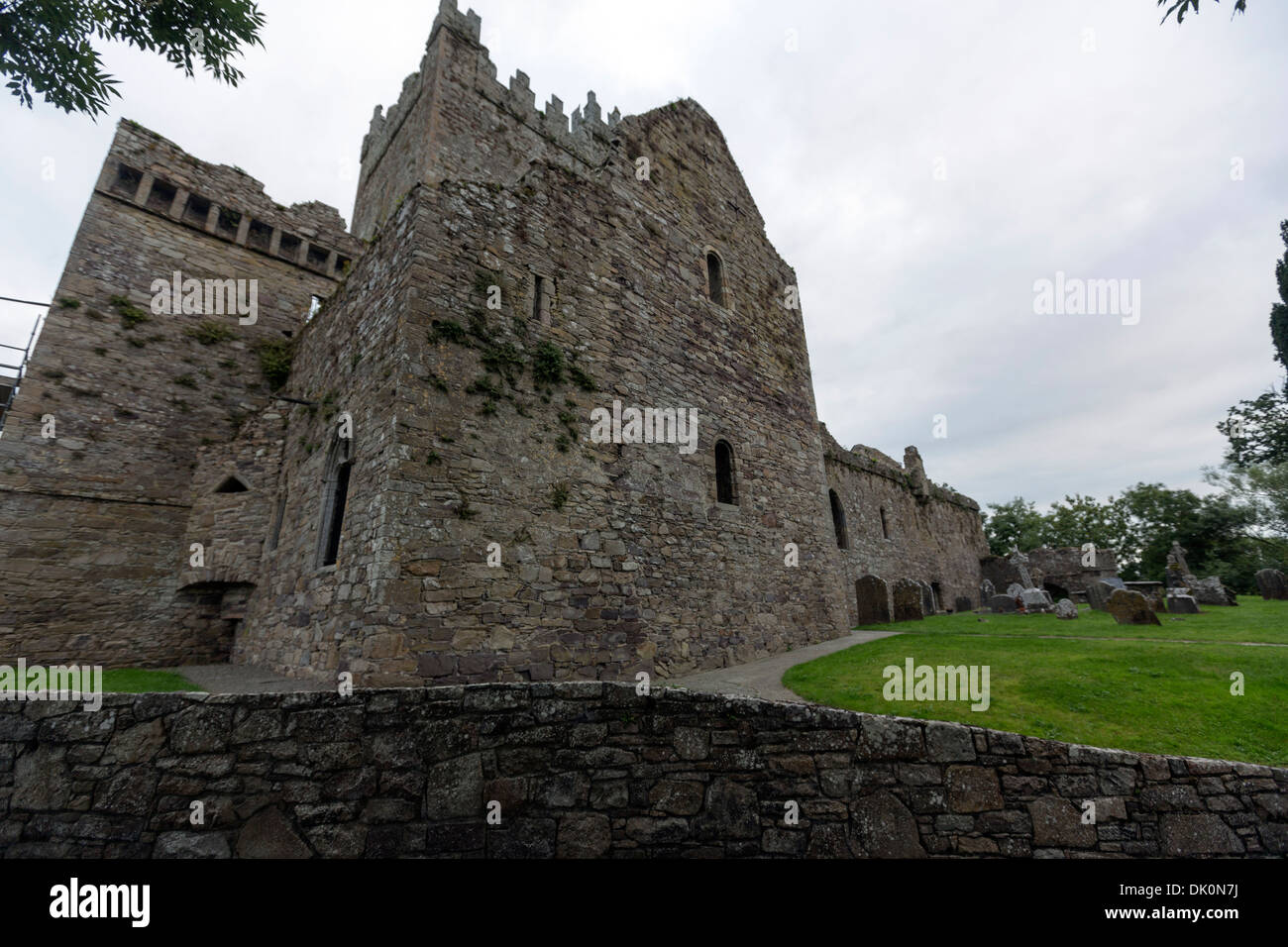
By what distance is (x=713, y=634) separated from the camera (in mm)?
10273

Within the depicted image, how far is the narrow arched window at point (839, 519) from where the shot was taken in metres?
19.5

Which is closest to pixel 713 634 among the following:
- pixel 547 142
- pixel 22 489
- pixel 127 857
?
pixel 127 857

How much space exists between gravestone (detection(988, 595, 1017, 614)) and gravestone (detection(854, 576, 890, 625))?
16.3 feet

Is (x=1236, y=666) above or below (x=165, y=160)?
below

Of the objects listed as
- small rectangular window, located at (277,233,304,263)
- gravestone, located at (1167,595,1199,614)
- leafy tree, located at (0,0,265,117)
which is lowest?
gravestone, located at (1167,595,1199,614)

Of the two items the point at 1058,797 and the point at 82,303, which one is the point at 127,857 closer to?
the point at 1058,797

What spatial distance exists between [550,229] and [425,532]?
653cm

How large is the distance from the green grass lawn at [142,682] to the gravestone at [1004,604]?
834 inches

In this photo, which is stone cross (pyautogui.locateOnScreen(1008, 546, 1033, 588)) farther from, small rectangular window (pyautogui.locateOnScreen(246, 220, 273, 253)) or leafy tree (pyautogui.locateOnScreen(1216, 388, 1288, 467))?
small rectangular window (pyautogui.locateOnScreen(246, 220, 273, 253))

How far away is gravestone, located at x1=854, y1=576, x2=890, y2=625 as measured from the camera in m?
15.7

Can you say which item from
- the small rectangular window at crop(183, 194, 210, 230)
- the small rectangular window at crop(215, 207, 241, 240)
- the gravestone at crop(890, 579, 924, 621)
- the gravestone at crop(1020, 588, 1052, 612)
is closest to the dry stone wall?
the gravestone at crop(890, 579, 924, 621)

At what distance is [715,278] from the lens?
1430cm

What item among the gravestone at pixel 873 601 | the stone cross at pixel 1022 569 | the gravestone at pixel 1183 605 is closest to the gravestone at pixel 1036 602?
the gravestone at pixel 1183 605

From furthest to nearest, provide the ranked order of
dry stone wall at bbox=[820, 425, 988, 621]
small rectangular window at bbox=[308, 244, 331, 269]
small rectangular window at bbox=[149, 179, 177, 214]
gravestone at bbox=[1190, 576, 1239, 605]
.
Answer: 1. dry stone wall at bbox=[820, 425, 988, 621]
2. small rectangular window at bbox=[308, 244, 331, 269]
3. gravestone at bbox=[1190, 576, 1239, 605]
4. small rectangular window at bbox=[149, 179, 177, 214]
